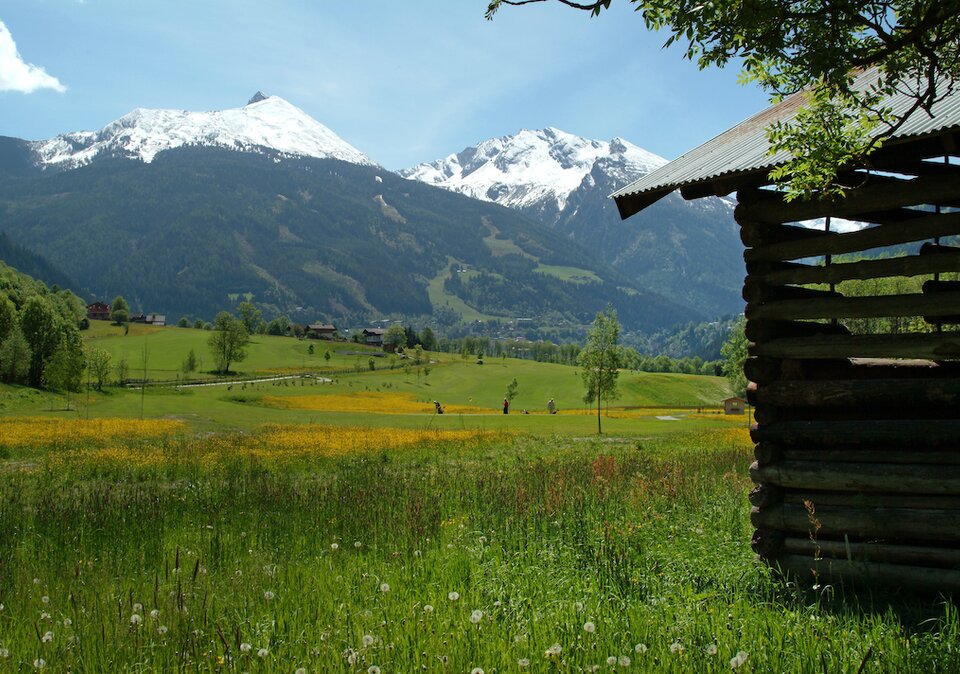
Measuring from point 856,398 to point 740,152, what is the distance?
384 cm

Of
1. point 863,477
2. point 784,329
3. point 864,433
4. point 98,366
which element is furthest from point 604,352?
point 98,366

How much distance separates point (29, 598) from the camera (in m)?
7.23

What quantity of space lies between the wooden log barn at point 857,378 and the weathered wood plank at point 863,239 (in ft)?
0.06

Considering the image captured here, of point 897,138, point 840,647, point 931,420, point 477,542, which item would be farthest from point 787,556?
point 897,138

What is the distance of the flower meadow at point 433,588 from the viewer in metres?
5.62

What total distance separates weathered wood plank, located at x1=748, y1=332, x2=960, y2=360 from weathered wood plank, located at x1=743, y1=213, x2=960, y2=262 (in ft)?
3.73

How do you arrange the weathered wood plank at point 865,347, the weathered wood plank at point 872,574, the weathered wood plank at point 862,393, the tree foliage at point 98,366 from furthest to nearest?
1. the tree foliage at point 98,366
2. the weathered wood plank at point 862,393
3. the weathered wood plank at point 865,347
4. the weathered wood plank at point 872,574

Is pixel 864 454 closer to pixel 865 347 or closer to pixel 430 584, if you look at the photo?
pixel 865 347

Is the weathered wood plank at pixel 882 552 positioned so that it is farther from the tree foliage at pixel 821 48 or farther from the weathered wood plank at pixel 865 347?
the tree foliage at pixel 821 48

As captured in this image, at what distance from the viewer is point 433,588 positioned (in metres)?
7.61

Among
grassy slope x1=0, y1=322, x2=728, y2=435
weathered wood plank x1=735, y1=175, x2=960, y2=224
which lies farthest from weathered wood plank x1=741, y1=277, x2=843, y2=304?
grassy slope x1=0, y1=322, x2=728, y2=435

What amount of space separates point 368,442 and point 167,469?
10240mm

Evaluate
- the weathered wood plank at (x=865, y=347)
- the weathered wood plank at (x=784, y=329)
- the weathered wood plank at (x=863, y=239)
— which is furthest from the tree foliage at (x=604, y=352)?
the weathered wood plank at (x=865, y=347)

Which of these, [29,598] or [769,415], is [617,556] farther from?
[29,598]
